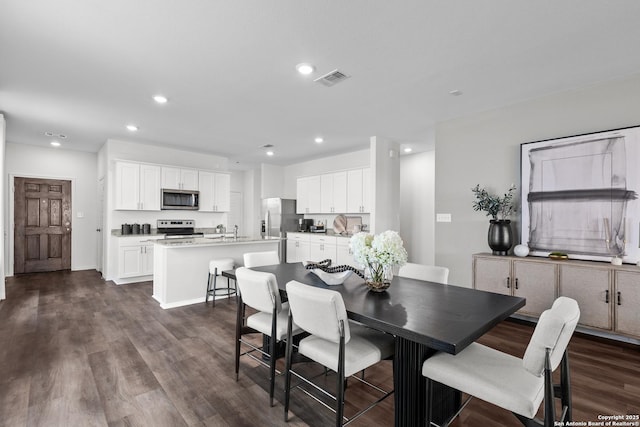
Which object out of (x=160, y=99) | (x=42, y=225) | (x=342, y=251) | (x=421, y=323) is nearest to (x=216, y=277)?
(x=160, y=99)

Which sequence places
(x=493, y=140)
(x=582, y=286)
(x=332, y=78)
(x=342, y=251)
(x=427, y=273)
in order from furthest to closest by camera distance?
1. (x=342, y=251)
2. (x=493, y=140)
3. (x=332, y=78)
4. (x=582, y=286)
5. (x=427, y=273)

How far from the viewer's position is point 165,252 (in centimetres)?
413

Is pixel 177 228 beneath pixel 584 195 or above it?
beneath

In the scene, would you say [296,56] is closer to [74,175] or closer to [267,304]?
[267,304]

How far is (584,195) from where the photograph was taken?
125 inches

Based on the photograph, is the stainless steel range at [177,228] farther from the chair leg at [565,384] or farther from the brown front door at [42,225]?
the chair leg at [565,384]

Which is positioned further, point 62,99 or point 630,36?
point 62,99

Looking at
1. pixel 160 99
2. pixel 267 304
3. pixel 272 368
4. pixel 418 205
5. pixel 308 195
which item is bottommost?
pixel 272 368

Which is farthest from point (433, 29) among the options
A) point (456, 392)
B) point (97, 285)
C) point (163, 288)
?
point (97, 285)

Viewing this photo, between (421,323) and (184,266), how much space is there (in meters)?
3.68

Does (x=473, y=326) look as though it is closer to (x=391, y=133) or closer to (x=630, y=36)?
(x=630, y=36)

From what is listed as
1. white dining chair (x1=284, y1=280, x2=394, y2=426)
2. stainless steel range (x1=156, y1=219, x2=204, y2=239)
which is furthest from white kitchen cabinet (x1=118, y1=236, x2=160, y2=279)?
white dining chair (x1=284, y1=280, x2=394, y2=426)

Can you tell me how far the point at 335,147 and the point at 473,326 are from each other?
513 centimetres

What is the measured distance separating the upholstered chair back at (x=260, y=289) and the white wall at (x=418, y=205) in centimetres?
507
